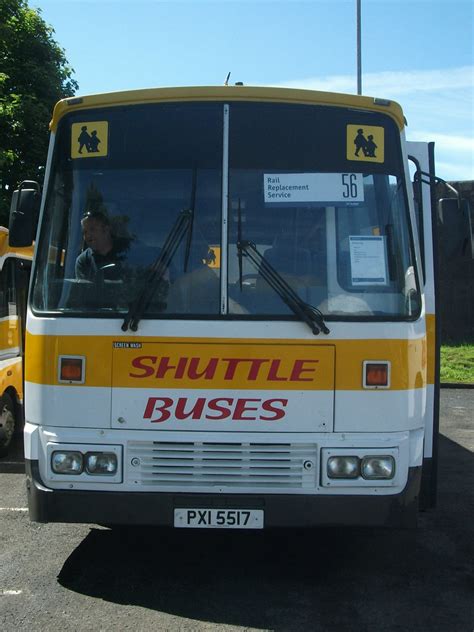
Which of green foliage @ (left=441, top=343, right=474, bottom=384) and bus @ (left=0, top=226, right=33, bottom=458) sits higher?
bus @ (left=0, top=226, right=33, bottom=458)

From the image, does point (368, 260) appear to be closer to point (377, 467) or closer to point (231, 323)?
point (231, 323)

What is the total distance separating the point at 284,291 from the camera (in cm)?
453

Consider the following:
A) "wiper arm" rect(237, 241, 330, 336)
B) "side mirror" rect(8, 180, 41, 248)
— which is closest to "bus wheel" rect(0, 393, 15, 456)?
"side mirror" rect(8, 180, 41, 248)

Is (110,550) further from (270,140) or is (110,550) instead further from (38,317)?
(270,140)

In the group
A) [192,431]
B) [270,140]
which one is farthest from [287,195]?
[192,431]

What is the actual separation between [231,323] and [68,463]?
1227mm

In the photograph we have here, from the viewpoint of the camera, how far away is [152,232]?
468 centimetres

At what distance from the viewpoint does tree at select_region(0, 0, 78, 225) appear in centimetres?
2025

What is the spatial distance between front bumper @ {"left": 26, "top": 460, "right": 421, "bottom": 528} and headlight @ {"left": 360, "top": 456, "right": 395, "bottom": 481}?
12 cm

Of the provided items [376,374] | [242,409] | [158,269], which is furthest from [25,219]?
[376,374]

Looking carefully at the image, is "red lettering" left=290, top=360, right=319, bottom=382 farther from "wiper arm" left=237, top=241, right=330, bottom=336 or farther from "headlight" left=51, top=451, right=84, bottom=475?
"headlight" left=51, top=451, right=84, bottom=475

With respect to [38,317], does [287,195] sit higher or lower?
higher

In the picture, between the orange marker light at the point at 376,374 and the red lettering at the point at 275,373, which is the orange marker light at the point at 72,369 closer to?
the red lettering at the point at 275,373

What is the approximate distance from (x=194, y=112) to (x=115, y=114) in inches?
19.3
